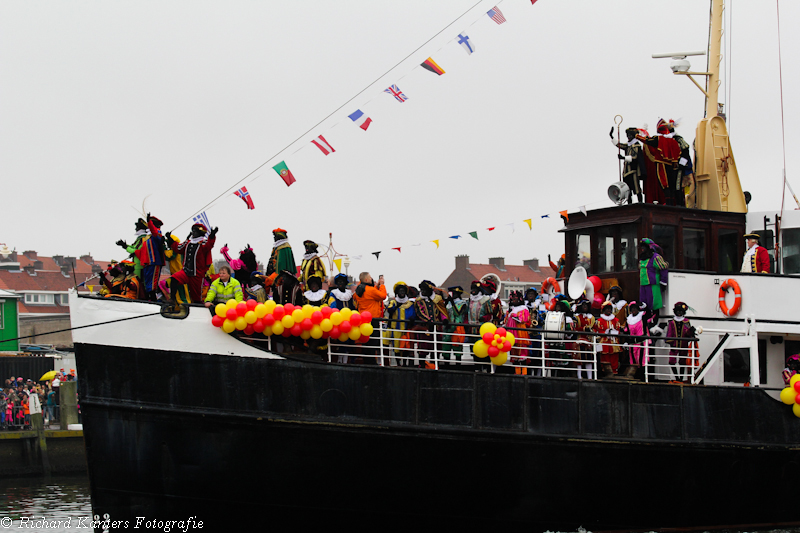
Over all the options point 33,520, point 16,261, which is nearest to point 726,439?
point 33,520

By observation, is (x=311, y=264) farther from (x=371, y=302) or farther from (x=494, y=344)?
(x=494, y=344)

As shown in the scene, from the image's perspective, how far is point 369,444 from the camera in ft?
38.7

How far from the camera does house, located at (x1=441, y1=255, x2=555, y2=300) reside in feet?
218

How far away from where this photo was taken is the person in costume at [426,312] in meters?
12.9

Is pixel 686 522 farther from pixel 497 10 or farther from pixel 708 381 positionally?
pixel 497 10

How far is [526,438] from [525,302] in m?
2.56

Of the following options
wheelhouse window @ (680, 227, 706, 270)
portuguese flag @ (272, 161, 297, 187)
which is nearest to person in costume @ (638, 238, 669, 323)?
wheelhouse window @ (680, 227, 706, 270)

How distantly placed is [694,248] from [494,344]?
456cm

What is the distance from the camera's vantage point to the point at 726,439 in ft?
42.5

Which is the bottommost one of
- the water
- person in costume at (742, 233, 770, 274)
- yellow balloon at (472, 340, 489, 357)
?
the water

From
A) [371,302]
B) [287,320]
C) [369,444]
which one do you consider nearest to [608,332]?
[371,302]

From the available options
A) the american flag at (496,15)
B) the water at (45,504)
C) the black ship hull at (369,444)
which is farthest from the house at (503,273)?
the black ship hull at (369,444)

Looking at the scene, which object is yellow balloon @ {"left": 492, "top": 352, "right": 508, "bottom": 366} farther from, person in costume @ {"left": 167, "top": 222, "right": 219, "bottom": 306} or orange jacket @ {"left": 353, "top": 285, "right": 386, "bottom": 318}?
person in costume @ {"left": 167, "top": 222, "right": 219, "bottom": 306}

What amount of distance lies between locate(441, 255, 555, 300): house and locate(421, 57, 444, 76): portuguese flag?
164ft
